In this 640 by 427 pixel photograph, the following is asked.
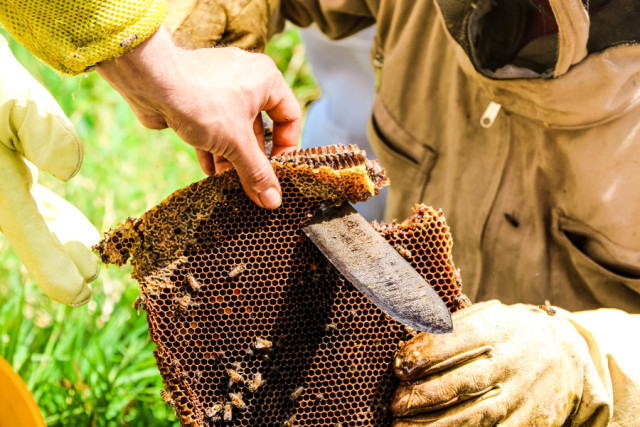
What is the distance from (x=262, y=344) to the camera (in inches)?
79.4

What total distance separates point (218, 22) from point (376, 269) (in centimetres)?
157

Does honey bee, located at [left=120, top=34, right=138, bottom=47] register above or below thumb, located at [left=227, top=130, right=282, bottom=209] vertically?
above

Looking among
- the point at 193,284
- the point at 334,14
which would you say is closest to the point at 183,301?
the point at 193,284

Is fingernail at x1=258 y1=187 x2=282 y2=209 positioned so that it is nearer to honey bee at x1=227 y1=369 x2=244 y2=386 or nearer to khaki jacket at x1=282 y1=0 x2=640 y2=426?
honey bee at x1=227 y1=369 x2=244 y2=386

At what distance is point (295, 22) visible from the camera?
12.1 feet

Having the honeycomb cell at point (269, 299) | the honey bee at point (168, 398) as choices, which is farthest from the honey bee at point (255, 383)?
the honey bee at point (168, 398)

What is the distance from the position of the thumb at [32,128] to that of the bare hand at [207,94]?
254 millimetres

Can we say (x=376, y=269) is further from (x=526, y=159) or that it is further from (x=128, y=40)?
(x=526, y=159)

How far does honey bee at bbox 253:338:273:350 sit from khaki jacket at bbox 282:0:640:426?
1247mm

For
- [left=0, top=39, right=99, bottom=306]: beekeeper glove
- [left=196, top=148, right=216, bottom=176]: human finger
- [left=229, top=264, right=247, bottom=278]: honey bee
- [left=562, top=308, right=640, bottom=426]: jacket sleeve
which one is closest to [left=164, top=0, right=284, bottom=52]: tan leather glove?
[left=196, top=148, right=216, bottom=176]: human finger

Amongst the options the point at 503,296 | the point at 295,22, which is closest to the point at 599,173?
the point at 503,296

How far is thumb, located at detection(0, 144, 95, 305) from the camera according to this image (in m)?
1.93

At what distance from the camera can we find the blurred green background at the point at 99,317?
3.07 meters

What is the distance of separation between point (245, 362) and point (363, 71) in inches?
132
